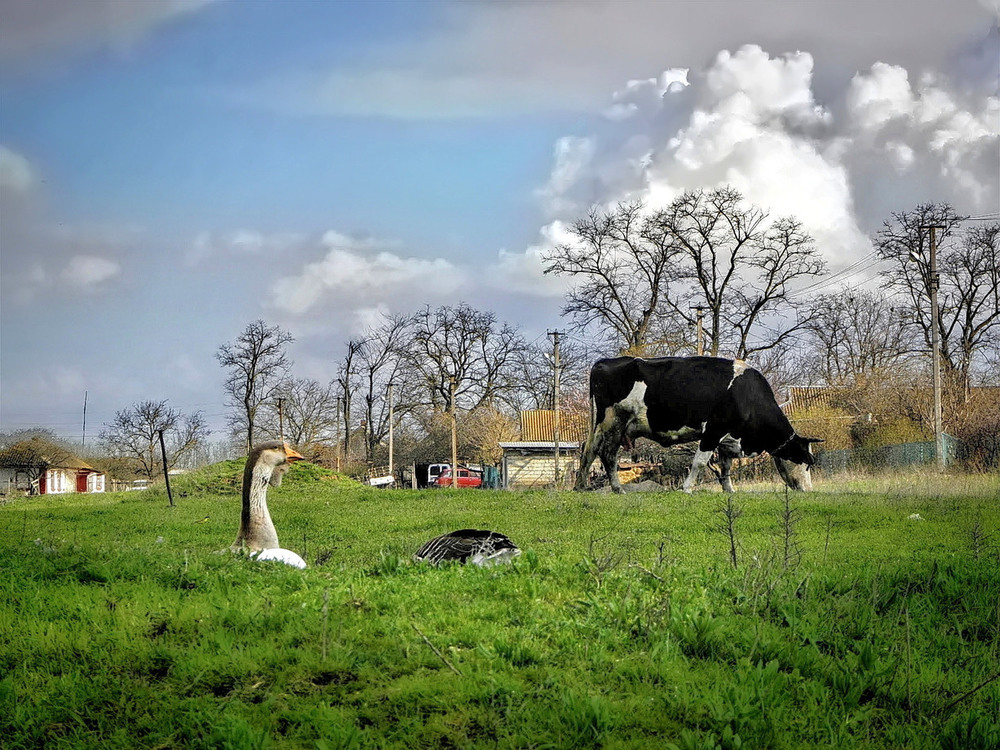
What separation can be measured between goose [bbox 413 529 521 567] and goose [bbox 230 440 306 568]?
127 centimetres

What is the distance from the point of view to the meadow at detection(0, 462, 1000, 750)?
5.39 m

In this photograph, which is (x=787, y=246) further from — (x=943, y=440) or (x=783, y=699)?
(x=783, y=699)

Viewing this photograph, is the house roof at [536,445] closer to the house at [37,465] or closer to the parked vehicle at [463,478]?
the parked vehicle at [463,478]

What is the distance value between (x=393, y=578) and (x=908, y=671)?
148 inches

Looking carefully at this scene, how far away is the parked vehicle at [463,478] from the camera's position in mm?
53688

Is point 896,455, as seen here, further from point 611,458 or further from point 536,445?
point 536,445

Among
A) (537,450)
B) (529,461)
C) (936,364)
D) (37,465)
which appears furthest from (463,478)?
(37,465)

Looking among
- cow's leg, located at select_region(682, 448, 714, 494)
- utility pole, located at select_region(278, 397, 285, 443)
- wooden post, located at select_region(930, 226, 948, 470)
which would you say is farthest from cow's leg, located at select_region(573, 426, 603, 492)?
utility pole, located at select_region(278, 397, 285, 443)

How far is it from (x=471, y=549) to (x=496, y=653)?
2.85 m

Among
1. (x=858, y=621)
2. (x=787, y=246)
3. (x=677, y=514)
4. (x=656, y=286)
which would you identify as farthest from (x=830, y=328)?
(x=858, y=621)

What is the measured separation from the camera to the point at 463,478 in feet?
181

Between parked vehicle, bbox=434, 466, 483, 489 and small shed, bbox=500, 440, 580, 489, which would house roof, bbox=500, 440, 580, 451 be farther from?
parked vehicle, bbox=434, 466, 483, 489

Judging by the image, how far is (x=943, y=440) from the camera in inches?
1281

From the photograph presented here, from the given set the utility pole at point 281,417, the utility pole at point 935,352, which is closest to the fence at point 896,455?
the utility pole at point 935,352
